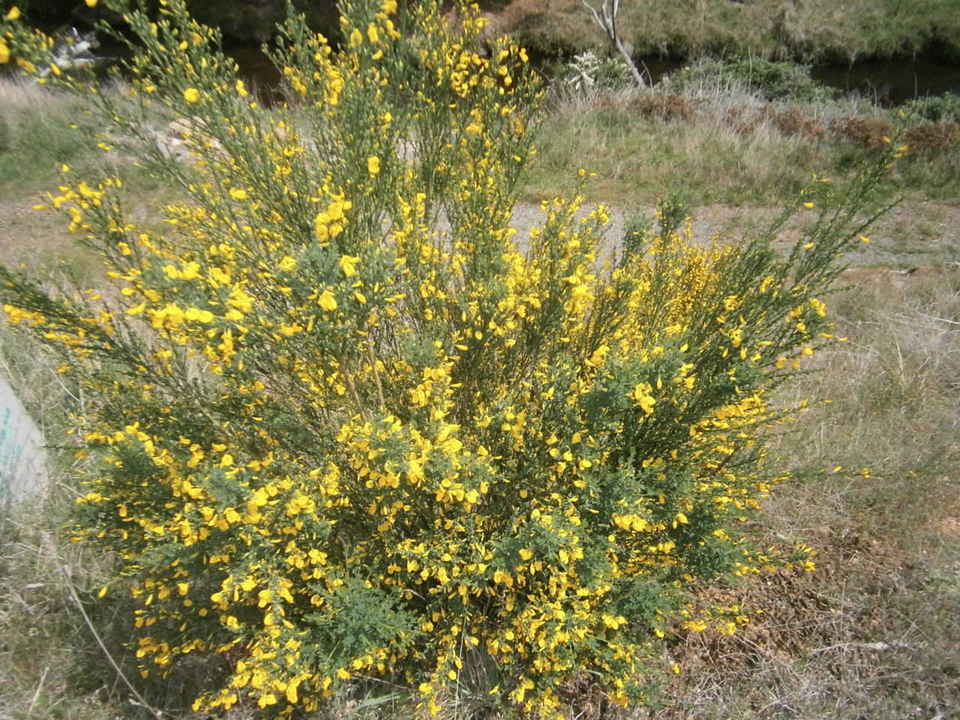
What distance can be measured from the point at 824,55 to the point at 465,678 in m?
17.0


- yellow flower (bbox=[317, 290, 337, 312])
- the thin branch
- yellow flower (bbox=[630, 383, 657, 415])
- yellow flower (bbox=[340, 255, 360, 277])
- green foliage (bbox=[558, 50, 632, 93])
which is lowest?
the thin branch

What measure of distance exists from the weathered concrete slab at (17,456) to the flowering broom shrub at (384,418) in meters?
0.97

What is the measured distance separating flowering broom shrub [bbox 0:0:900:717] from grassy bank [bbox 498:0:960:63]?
518 inches

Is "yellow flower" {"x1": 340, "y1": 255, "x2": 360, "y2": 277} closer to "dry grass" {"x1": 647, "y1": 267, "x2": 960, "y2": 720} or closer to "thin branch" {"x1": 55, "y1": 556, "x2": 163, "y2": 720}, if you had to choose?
"thin branch" {"x1": 55, "y1": 556, "x2": 163, "y2": 720}

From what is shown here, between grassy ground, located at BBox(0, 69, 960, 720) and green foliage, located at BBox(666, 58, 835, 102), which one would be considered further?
green foliage, located at BBox(666, 58, 835, 102)

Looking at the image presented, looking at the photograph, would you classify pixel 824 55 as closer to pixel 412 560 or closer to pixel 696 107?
pixel 696 107

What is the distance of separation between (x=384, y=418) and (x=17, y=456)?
2646mm

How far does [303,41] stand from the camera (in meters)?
2.36

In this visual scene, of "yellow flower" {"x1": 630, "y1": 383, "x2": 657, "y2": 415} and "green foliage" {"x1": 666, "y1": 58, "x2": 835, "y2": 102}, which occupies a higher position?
"yellow flower" {"x1": 630, "y1": 383, "x2": 657, "y2": 415}

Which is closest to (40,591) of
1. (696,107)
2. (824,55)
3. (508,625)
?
(508,625)

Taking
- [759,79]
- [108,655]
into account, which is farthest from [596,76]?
[108,655]

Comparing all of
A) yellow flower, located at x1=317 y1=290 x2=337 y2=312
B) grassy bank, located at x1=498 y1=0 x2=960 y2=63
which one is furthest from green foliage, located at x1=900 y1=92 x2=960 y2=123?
yellow flower, located at x1=317 y1=290 x2=337 y2=312

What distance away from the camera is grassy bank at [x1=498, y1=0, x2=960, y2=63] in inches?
535

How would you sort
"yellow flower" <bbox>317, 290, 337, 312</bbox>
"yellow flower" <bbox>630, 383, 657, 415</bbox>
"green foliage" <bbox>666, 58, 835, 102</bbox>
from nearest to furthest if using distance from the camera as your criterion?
"yellow flower" <bbox>317, 290, 337, 312</bbox> → "yellow flower" <bbox>630, 383, 657, 415</bbox> → "green foliage" <bbox>666, 58, 835, 102</bbox>
